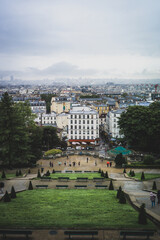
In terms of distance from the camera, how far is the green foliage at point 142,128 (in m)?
51.3

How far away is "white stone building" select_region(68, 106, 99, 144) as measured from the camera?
72.8 metres

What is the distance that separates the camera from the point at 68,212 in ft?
61.3

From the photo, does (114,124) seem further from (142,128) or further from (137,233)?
(137,233)

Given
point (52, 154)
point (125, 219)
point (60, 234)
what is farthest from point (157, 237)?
point (52, 154)

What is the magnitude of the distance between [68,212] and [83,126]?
181 ft

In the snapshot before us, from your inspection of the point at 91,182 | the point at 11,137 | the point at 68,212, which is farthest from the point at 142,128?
the point at 68,212

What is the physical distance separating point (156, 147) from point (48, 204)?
37.9 metres

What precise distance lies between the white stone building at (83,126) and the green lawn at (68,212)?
163ft

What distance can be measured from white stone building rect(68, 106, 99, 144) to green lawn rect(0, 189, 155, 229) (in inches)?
1960

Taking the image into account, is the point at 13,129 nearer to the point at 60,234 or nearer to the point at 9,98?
the point at 9,98

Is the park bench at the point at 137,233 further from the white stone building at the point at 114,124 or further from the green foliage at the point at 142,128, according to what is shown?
the white stone building at the point at 114,124

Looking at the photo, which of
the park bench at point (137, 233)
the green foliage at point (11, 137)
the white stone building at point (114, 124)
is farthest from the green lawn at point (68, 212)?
the white stone building at point (114, 124)

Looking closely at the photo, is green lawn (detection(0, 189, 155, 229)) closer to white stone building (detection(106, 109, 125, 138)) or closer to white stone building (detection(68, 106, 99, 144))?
white stone building (detection(68, 106, 99, 144))

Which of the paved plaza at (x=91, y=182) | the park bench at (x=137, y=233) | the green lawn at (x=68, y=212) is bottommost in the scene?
the paved plaza at (x=91, y=182)
